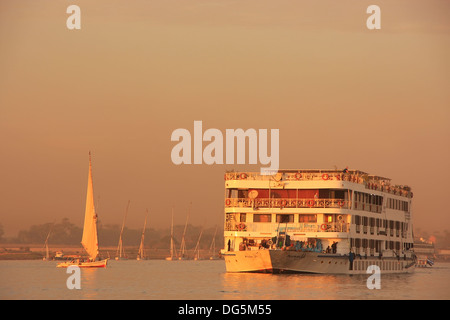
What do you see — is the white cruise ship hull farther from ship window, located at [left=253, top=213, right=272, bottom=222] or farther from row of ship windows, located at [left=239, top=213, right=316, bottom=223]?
ship window, located at [left=253, top=213, right=272, bottom=222]

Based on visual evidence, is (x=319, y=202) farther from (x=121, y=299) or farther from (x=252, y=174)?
(x=121, y=299)

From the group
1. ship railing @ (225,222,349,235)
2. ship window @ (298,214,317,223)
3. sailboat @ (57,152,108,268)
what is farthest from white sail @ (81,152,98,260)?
ship window @ (298,214,317,223)

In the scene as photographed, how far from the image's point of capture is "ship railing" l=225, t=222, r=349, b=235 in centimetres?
8062

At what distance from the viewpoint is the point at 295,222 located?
3187 inches

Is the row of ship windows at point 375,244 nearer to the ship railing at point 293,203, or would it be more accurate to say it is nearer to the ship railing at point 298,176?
the ship railing at point 293,203

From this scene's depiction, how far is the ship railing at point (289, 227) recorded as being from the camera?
265 ft

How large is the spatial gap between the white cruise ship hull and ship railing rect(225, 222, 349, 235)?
2.06 m

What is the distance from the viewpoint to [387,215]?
93.2 metres

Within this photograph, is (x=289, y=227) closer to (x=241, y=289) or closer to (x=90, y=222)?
(x=241, y=289)

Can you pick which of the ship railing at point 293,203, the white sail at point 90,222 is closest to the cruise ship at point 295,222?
the ship railing at point 293,203

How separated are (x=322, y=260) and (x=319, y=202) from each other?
15.1 ft

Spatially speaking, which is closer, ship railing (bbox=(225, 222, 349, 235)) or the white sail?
ship railing (bbox=(225, 222, 349, 235))
